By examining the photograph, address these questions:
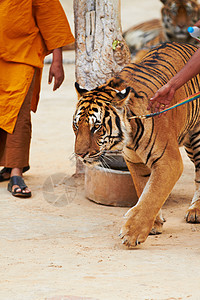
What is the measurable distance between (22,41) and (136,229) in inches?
80.3

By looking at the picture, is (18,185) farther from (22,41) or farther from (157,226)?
→ (157,226)

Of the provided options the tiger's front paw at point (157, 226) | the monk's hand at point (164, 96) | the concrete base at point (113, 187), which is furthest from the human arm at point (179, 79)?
the concrete base at point (113, 187)

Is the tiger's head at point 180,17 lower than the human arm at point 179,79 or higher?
lower

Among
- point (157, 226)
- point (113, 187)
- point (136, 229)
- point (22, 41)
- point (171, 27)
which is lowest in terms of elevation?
point (171, 27)

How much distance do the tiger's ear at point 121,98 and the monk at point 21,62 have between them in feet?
4.63

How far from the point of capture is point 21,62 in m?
4.49

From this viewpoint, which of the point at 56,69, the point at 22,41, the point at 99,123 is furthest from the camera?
the point at 56,69

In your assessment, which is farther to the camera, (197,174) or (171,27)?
(171,27)

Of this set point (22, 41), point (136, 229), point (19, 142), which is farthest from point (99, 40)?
point (136, 229)

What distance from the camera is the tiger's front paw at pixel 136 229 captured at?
3193 mm

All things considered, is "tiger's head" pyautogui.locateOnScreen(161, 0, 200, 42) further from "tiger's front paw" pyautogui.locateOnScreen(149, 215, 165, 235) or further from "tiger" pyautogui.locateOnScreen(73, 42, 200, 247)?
"tiger's front paw" pyautogui.locateOnScreen(149, 215, 165, 235)

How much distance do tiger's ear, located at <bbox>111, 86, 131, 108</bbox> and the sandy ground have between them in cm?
85

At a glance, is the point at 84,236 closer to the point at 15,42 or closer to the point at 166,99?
the point at 166,99

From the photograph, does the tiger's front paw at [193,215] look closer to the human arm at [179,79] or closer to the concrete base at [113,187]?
the concrete base at [113,187]
